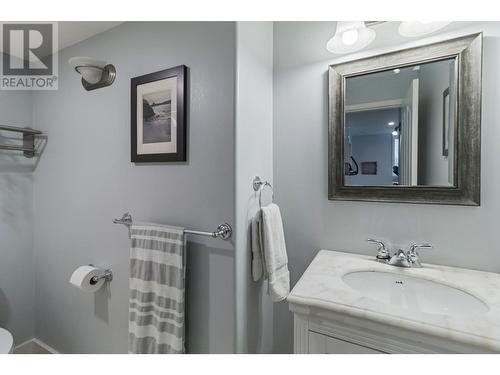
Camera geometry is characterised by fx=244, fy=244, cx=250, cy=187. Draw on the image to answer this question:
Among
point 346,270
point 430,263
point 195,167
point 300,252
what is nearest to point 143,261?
point 195,167

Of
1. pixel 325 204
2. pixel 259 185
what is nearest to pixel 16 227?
pixel 259 185

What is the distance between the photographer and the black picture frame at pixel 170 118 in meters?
1.11

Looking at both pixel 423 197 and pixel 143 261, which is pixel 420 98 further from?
pixel 143 261

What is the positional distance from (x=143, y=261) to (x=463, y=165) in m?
1.44

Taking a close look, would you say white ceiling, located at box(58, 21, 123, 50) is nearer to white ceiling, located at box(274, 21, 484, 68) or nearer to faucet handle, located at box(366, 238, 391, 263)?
white ceiling, located at box(274, 21, 484, 68)

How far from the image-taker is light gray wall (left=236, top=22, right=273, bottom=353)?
3.41 feet

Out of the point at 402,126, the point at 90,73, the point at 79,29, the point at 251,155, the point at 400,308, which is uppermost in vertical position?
the point at 79,29

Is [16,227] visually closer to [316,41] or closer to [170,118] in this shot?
[170,118]

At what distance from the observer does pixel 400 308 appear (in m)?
0.68

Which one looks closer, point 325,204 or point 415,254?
point 415,254

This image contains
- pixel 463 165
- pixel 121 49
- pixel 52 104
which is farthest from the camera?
pixel 52 104

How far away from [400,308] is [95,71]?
67.3 inches
